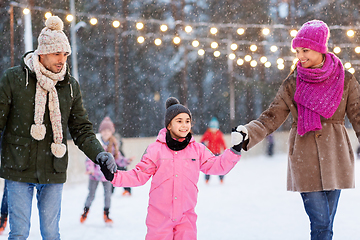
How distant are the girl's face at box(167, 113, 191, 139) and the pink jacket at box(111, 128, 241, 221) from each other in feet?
0.29

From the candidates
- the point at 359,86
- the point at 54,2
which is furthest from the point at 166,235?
the point at 54,2

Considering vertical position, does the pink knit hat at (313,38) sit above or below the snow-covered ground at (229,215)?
above

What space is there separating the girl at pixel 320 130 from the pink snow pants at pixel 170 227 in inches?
25.6

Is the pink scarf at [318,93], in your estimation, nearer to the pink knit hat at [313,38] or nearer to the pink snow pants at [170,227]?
the pink knit hat at [313,38]

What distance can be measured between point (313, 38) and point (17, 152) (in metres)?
2.12

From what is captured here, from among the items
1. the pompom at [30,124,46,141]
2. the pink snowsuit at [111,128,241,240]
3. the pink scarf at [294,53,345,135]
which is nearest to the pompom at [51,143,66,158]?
the pompom at [30,124,46,141]

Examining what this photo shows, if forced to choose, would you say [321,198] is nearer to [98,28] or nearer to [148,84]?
[98,28]

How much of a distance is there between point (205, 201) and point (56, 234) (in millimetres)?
4821

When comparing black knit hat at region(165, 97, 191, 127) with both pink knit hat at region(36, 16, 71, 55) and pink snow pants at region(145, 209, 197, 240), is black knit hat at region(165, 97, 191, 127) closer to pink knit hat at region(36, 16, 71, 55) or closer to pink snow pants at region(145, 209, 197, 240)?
pink snow pants at region(145, 209, 197, 240)

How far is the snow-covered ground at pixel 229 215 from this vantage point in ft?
16.0

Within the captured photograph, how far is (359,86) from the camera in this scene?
10.1 ft

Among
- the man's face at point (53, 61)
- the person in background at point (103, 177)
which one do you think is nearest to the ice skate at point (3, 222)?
the person in background at point (103, 177)

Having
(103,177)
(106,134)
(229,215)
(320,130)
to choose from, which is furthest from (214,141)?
(320,130)

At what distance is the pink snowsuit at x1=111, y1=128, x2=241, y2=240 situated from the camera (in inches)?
110
